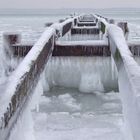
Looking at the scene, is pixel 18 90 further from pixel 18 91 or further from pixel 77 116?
pixel 77 116

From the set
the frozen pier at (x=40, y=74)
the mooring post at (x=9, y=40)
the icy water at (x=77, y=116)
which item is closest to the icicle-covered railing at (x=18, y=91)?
the frozen pier at (x=40, y=74)

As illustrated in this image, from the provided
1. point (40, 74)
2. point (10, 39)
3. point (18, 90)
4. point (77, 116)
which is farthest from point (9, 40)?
point (18, 90)

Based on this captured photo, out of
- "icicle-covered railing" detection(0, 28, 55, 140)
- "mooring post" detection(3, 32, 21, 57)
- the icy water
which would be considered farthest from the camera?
"mooring post" detection(3, 32, 21, 57)

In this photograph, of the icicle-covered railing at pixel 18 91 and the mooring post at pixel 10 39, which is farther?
the mooring post at pixel 10 39

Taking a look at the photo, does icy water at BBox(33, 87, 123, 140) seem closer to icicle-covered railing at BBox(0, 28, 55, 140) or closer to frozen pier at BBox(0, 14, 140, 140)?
frozen pier at BBox(0, 14, 140, 140)

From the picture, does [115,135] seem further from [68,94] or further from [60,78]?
[60,78]

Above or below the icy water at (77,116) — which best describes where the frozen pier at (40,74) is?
above

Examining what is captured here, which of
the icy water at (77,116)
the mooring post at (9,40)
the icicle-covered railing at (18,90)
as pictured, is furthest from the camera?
the mooring post at (9,40)

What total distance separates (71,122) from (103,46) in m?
1.42

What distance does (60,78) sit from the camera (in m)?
6.12

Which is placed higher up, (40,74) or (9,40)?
(9,40)

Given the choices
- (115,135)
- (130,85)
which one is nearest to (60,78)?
(115,135)

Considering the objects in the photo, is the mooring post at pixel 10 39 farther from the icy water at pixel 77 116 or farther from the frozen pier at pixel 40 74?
the icy water at pixel 77 116

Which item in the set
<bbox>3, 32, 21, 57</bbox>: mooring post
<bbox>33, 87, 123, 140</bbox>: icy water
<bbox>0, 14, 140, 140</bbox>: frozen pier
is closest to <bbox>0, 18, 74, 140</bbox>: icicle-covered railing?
<bbox>0, 14, 140, 140</bbox>: frozen pier
